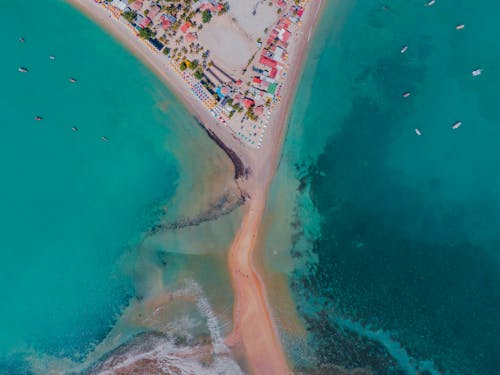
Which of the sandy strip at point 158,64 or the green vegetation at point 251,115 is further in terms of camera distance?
the sandy strip at point 158,64

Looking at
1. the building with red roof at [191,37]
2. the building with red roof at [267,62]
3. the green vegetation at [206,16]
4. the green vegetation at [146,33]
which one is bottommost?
the green vegetation at [146,33]

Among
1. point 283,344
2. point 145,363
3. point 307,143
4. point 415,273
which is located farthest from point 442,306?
point 145,363

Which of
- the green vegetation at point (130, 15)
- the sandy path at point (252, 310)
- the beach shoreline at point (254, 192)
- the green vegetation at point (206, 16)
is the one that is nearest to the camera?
the sandy path at point (252, 310)

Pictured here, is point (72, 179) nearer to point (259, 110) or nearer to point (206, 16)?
point (259, 110)

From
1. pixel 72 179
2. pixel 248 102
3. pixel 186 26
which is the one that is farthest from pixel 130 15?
pixel 72 179

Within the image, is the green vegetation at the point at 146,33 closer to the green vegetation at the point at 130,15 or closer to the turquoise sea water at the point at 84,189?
the green vegetation at the point at 130,15

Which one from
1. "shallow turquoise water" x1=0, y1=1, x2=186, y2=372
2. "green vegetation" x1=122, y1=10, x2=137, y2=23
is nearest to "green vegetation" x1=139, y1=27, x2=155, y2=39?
"green vegetation" x1=122, y1=10, x2=137, y2=23

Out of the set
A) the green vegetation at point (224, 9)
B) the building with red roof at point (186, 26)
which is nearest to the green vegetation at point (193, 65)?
the building with red roof at point (186, 26)
